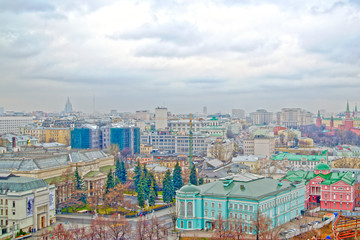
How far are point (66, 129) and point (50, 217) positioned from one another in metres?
93.6

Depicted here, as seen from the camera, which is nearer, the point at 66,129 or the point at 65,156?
the point at 65,156

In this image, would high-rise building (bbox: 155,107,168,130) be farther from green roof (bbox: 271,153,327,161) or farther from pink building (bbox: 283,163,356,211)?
pink building (bbox: 283,163,356,211)

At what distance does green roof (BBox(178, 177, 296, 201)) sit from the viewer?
151 feet

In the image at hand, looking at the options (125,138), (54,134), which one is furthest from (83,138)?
(54,134)

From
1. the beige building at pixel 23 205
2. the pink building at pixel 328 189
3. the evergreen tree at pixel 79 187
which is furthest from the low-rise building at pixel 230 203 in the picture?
the evergreen tree at pixel 79 187

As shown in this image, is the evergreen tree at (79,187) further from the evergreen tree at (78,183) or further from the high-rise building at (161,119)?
the high-rise building at (161,119)

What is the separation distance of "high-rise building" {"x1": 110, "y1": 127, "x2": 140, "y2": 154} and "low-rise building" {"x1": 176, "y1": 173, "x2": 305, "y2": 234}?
250 ft

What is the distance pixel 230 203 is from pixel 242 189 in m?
2.01

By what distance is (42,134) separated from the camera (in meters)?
141

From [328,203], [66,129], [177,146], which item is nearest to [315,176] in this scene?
[328,203]

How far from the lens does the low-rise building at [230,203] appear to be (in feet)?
149

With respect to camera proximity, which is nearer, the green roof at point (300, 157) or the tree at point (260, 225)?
the tree at point (260, 225)

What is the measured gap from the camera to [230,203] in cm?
4641

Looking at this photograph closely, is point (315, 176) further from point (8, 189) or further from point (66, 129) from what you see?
point (66, 129)
